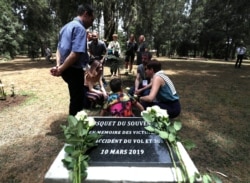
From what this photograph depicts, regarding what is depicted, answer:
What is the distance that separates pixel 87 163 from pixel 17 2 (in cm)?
2135

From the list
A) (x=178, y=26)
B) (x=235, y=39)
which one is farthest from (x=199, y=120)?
(x=178, y=26)

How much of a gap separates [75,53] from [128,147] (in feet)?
4.70

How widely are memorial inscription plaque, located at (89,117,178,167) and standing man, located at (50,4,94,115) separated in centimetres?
92

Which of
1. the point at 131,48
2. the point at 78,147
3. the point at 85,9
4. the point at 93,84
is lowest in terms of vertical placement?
the point at 93,84

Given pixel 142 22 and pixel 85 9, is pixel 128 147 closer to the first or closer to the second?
pixel 85 9

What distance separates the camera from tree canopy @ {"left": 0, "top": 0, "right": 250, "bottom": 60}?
12.6m

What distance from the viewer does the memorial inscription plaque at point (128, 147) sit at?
181cm

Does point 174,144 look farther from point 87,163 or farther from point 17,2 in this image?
point 17,2

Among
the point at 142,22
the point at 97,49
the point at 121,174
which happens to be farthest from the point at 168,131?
the point at 142,22

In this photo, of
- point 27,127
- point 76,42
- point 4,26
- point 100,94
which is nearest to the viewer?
point 76,42

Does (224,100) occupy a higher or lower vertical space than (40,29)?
lower

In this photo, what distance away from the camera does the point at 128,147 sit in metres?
2.00

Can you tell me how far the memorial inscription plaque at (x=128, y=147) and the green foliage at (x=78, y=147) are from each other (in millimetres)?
92

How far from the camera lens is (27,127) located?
424cm
